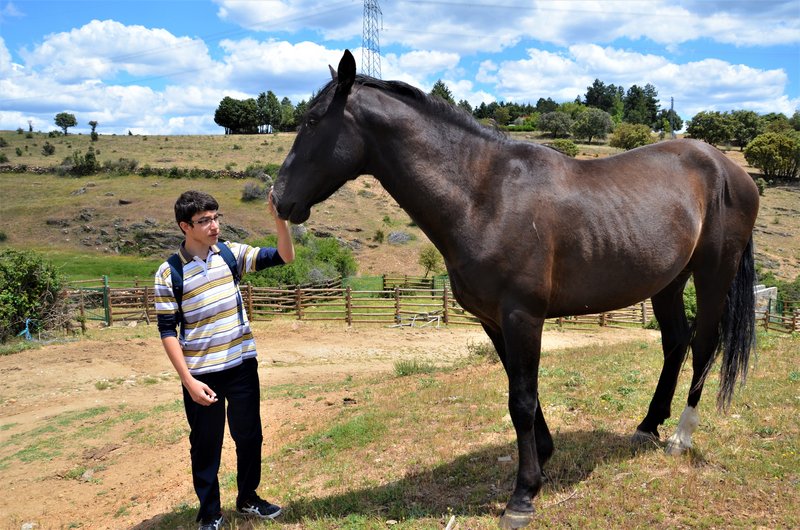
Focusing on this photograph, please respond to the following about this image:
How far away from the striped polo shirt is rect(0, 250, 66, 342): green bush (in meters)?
16.3

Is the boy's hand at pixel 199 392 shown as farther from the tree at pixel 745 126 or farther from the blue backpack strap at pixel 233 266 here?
the tree at pixel 745 126

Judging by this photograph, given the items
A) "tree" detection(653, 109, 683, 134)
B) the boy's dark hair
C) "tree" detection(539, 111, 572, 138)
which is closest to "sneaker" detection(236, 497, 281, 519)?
the boy's dark hair

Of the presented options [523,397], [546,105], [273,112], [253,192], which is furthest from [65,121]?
[523,397]

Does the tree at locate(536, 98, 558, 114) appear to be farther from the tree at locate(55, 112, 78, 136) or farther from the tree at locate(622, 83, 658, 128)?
the tree at locate(55, 112, 78, 136)

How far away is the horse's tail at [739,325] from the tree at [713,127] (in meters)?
75.7

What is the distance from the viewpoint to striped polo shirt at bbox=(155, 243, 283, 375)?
11.2 feet

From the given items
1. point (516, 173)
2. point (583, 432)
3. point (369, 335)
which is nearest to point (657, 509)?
point (583, 432)

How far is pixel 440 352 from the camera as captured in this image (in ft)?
56.8

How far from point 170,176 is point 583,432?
172 ft

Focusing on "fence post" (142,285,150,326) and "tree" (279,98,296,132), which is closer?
"fence post" (142,285,150,326)

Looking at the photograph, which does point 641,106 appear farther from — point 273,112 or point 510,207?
point 510,207

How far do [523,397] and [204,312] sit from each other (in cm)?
207

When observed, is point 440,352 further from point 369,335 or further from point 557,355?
point 557,355

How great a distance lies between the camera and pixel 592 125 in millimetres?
81375
